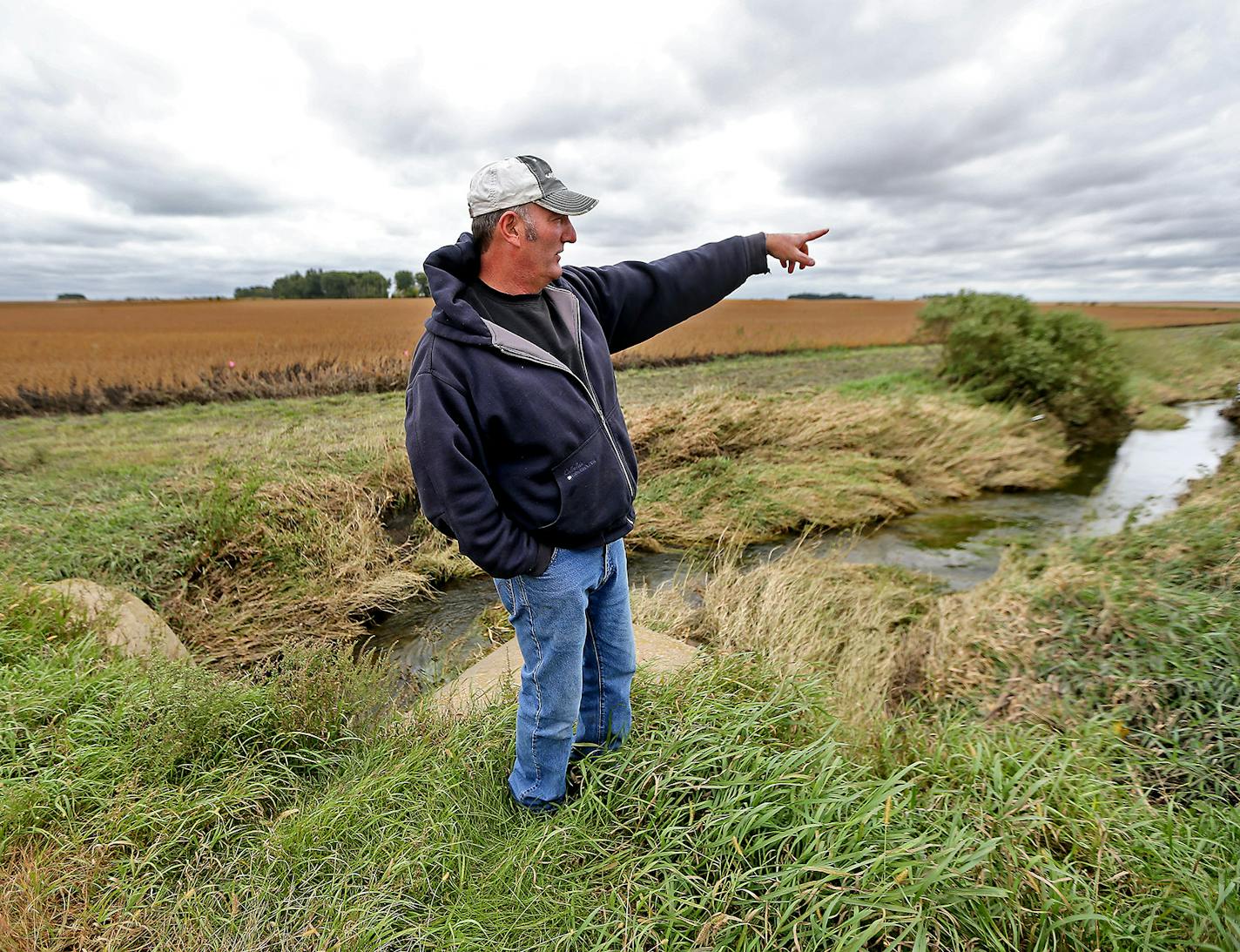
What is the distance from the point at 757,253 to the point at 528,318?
3.78 feet

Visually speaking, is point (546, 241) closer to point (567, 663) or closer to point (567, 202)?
point (567, 202)

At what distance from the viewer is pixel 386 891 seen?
1837mm

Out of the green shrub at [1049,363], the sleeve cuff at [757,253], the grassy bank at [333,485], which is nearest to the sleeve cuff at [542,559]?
the sleeve cuff at [757,253]

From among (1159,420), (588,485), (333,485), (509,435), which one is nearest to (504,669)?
(588,485)

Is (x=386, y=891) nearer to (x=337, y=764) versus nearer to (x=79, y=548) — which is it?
(x=337, y=764)

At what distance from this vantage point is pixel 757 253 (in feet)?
8.36

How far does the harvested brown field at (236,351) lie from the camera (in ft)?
36.7

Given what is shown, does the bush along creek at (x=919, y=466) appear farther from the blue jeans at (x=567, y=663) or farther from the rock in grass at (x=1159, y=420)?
the blue jeans at (x=567, y=663)

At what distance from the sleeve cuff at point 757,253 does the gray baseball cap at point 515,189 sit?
0.98 m

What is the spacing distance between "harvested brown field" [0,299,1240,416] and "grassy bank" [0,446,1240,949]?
10.0m

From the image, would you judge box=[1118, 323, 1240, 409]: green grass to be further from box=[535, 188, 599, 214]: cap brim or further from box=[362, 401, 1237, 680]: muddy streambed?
box=[535, 188, 599, 214]: cap brim

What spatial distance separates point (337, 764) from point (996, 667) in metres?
3.57

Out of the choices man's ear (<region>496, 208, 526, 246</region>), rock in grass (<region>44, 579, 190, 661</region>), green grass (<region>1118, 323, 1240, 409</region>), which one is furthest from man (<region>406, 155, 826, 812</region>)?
green grass (<region>1118, 323, 1240, 409</region>)

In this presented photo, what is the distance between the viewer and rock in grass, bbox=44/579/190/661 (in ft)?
11.0
